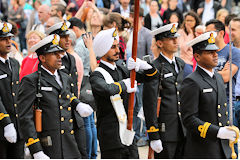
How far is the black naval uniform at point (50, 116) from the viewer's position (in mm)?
5727

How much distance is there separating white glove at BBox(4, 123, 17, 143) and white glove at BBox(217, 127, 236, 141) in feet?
7.69

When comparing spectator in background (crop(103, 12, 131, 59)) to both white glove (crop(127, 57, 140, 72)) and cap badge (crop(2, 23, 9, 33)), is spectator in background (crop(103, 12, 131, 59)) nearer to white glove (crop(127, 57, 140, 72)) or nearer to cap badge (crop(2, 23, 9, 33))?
cap badge (crop(2, 23, 9, 33))

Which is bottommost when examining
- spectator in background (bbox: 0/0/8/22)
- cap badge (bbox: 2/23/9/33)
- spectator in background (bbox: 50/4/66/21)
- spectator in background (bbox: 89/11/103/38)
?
cap badge (bbox: 2/23/9/33)

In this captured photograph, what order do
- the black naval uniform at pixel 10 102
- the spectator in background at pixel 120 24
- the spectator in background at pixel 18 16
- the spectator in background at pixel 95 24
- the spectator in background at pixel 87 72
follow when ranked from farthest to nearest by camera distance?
the spectator in background at pixel 18 16, the spectator in background at pixel 95 24, the spectator in background at pixel 120 24, the spectator in background at pixel 87 72, the black naval uniform at pixel 10 102

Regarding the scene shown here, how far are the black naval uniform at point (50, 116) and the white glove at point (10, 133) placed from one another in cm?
48

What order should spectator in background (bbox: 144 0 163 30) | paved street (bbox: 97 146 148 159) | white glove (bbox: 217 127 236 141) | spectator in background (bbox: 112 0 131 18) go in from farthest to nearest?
spectator in background (bbox: 144 0 163 30), spectator in background (bbox: 112 0 131 18), paved street (bbox: 97 146 148 159), white glove (bbox: 217 127 236 141)

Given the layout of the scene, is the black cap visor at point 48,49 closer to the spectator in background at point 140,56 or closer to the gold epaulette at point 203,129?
the gold epaulette at point 203,129

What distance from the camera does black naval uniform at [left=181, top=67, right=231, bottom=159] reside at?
5.61 metres

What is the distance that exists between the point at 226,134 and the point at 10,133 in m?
2.45

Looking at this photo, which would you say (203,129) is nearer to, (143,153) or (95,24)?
(143,153)

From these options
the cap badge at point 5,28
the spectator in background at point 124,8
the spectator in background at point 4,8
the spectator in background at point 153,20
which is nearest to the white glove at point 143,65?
the cap badge at point 5,28

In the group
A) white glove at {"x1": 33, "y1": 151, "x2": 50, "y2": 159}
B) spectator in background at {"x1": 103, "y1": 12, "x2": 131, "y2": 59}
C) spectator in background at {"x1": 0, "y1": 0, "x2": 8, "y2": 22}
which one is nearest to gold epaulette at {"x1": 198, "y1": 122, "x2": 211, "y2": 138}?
white glove at {"x1": 33, "y1": 151, "x2": 50, "y2": 159}

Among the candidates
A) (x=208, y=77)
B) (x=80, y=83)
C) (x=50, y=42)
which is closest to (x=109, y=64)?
(x=50, y=42)

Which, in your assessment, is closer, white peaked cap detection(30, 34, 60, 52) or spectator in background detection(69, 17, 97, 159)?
white peaked cap detection(30, 34, 60, 52)
